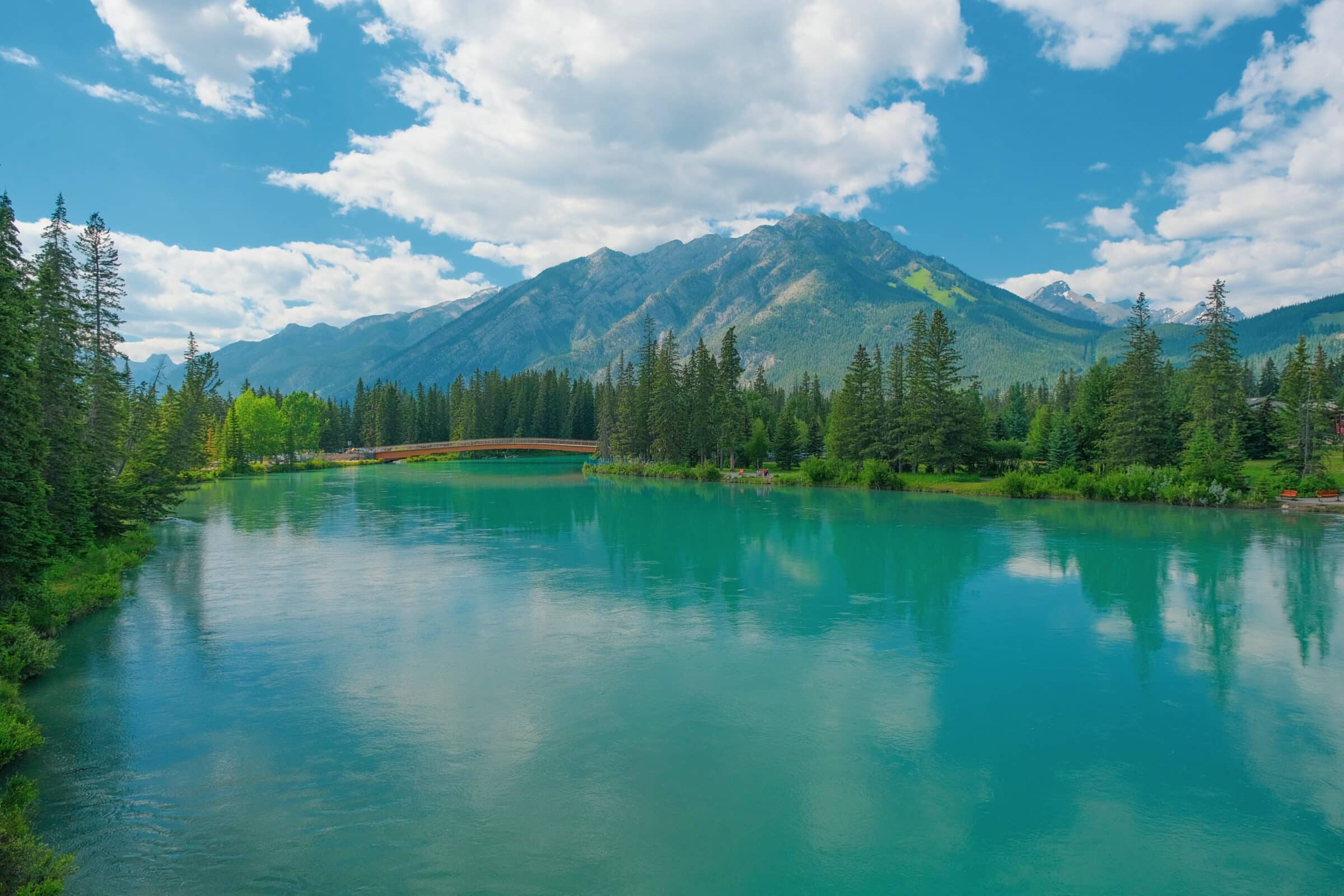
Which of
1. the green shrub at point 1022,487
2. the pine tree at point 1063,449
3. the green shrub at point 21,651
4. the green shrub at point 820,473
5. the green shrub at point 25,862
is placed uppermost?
the pine tree at point 1063,449

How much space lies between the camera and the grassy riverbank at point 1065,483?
5284 cm

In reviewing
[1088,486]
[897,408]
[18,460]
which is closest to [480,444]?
[897,408]

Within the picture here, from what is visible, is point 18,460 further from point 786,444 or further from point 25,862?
point 786,444

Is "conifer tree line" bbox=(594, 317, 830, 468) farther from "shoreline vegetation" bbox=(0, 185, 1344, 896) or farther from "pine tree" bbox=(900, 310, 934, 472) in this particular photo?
"pine tree" bbox=(900, 310, 934, 472)

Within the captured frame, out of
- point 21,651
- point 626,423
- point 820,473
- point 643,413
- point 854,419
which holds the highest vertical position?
point 643,413

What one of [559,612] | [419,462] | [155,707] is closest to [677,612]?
[559,612]

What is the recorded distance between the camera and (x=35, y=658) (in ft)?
53.6

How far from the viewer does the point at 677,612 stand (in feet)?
77.5

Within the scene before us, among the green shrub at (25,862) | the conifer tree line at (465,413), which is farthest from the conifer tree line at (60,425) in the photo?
the conifer tree line at (465,413)

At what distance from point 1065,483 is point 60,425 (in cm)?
6330

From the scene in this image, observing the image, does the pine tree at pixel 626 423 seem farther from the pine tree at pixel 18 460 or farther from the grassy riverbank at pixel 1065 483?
the pine tree at pixel 18 460

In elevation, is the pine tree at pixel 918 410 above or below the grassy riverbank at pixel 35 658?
above

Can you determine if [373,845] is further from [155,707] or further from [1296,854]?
[1296,854]

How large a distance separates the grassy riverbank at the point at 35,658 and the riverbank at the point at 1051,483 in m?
54.6
